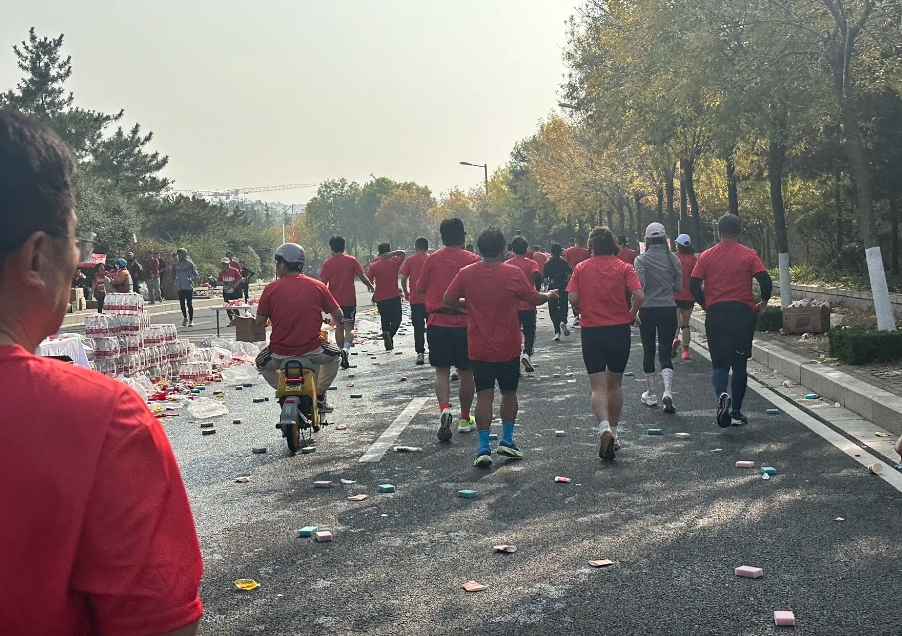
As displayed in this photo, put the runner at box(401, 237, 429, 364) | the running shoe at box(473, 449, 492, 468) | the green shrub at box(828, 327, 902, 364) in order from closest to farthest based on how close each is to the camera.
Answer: the running shoe at box(473, 449, 492, 468)
the green shrub at box(828, 327, 902, 364)
the runner at box(401, 237, 429, 364)

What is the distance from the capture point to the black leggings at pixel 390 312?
19156 millimetres

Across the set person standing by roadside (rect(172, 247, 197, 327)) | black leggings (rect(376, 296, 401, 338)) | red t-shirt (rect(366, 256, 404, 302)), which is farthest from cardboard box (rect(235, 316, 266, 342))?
person standing by roadside (rect(172, 247, 197, 327))

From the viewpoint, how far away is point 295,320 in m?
10.1

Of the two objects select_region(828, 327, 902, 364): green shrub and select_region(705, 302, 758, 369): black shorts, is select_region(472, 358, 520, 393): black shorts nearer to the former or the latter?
select_region(705, 302, 758, 369): black shorts

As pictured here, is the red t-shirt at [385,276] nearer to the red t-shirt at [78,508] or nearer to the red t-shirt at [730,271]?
Result: the red t-shirt at [730,271]

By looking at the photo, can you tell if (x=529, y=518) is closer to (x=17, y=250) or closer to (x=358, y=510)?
(x=358, y=510)

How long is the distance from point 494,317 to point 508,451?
1087mm

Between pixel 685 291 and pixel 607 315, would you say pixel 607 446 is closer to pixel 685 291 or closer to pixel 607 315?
pixel 607 315

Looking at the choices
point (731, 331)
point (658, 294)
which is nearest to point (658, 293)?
point (658, 294)

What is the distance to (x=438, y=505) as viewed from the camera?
758 centimetres

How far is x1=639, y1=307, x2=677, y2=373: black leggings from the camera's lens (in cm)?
1255

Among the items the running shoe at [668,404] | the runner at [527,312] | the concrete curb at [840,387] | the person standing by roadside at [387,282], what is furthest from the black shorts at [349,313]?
the running shoe at [668,404]

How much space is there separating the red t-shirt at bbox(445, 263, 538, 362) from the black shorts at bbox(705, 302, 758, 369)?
2.51m

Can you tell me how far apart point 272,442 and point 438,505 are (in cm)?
351
